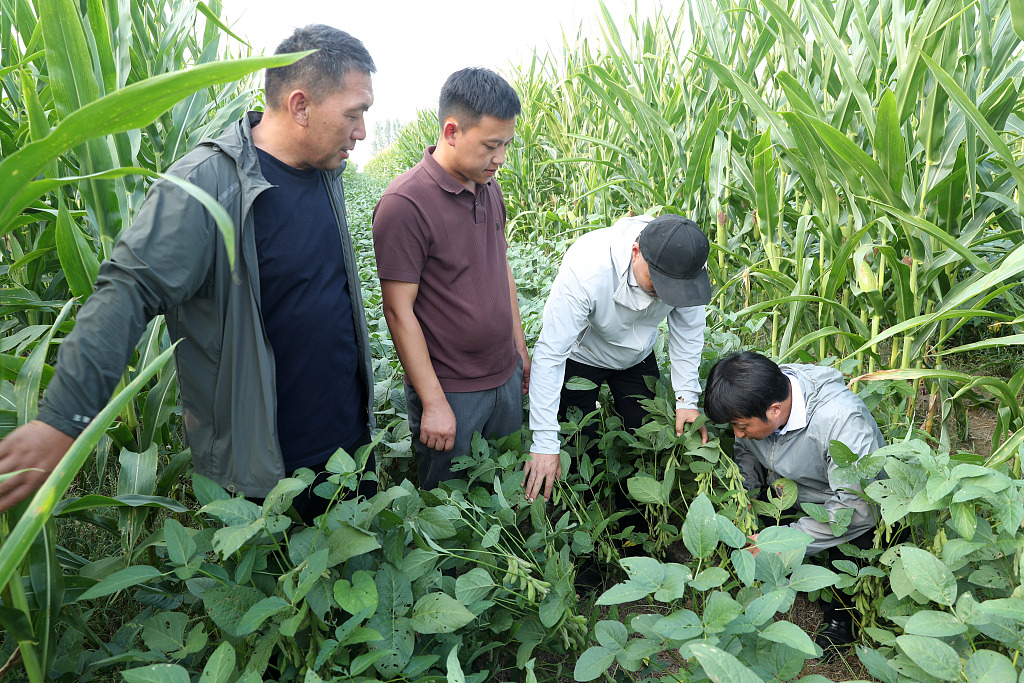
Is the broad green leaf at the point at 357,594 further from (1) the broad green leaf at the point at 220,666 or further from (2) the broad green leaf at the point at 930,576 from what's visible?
(2) the broad green leaf at the point at 930,576

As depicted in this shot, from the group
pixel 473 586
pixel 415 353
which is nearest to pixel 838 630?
pixel 473 586

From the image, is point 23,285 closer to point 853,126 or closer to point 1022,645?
point 1022,645

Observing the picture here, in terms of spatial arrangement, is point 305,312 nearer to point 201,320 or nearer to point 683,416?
point 201,320

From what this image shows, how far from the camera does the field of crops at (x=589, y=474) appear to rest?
104cm

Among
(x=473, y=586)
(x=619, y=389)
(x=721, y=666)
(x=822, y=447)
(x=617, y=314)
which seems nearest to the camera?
(x=721, y=666)

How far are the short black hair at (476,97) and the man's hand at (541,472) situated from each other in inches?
37.5

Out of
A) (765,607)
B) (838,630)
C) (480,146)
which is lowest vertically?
(838,630)

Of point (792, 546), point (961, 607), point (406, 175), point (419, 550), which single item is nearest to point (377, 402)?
point (406, 175)

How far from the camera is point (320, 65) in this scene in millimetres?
Result: 1312

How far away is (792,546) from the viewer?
1.09 meters

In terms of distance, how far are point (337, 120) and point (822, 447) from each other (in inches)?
60.7

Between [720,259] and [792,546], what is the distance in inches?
84.8

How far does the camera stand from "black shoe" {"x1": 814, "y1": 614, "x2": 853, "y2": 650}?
1.76 metres

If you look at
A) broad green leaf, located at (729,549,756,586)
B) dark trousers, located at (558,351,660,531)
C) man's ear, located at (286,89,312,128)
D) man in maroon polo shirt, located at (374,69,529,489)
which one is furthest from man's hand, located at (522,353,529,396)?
broad green leaf, located at (729,549,756,586)
